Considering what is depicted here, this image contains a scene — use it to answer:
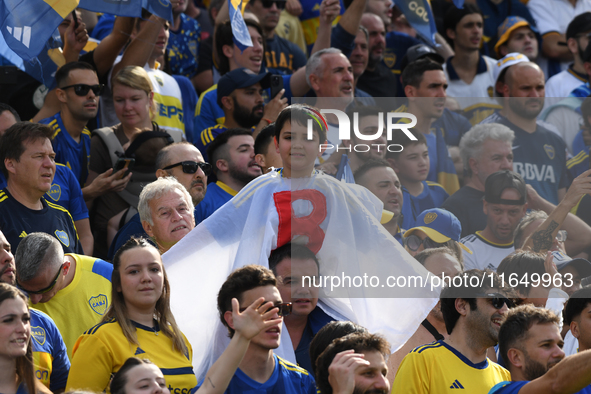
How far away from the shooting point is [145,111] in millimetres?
6172

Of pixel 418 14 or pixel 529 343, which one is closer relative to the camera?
pixel 529 343

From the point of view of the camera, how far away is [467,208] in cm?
418

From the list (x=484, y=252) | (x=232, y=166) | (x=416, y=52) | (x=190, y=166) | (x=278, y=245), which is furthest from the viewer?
(x=416, y=52)

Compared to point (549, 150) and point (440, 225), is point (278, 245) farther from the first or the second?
point (549, 150)

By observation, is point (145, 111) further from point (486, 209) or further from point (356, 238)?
point (486, 209)

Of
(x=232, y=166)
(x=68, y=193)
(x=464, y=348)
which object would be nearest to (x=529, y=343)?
(x=464, y=348)

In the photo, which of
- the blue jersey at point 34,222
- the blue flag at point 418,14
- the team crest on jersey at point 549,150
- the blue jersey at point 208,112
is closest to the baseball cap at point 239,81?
the blue jersey at point 208,112

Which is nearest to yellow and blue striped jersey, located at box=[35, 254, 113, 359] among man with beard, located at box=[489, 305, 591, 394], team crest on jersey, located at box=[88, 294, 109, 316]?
team crest on jersey, located at box=[88, 294, 109, 316]

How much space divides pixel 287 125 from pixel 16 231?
176 cm

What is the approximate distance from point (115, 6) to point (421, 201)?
270 cm

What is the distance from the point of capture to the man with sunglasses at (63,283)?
4.13 metres

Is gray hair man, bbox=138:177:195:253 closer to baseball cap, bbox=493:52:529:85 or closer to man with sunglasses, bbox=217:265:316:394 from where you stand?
man with sunglasses, bbox=217:265:316:394

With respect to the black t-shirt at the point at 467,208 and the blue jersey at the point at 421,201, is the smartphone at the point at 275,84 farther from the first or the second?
the black t-shirt at the point at 467,208

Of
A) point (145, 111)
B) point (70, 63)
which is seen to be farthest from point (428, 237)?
point (70, 63)
